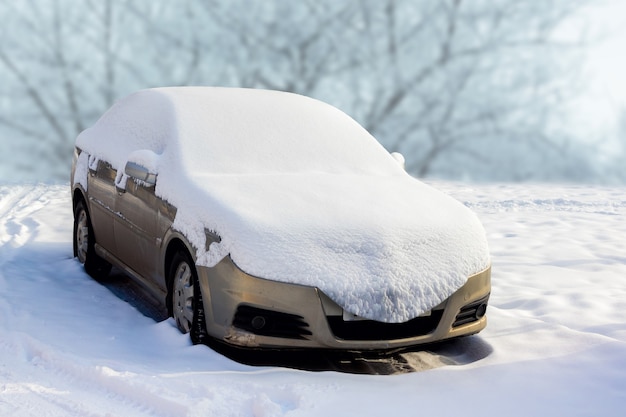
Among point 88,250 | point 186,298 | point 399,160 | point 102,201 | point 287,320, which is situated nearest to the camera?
point 287,320

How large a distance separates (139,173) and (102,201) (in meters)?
1.16

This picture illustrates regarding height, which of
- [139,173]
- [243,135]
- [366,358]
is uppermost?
[243,135]

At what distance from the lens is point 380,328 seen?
15.6 ft

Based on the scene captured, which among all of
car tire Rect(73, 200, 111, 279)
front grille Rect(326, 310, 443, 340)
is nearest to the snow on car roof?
front grille Rect(326, 310, 443, 340)

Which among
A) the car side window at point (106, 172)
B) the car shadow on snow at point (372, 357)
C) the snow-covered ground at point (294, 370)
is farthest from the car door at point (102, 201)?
the car shadow on snow at point (372, 357)

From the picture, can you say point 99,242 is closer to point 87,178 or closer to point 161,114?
point 87,178

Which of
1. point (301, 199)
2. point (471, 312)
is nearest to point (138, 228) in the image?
point (301, 199)

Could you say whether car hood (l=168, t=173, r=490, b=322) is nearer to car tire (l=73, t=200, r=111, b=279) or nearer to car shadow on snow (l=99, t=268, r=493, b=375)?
car shadow on snow (l=99, t=268, r=493, b=375)

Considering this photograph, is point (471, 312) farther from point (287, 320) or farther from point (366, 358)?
point (287, 320)

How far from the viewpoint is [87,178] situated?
7.20m

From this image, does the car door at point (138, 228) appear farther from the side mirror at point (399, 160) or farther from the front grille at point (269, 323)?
the side mirror at point (399, 160)

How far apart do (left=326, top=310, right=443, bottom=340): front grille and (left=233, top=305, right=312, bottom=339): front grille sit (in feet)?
0.55

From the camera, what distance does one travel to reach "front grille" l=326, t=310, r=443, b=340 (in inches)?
184

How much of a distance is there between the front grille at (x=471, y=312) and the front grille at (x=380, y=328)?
0.62ft
